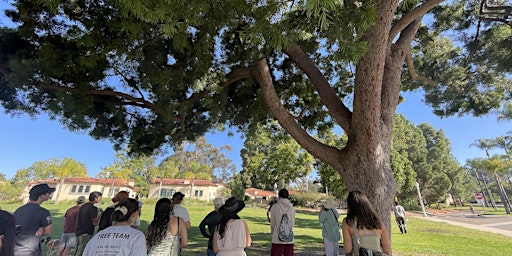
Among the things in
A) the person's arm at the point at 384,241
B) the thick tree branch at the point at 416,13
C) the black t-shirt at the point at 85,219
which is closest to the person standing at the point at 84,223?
the black t-shirt at the point at 85,219

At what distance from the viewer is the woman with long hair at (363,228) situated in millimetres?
2412

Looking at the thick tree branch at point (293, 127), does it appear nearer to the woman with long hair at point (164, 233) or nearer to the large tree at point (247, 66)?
the large tree at point (247, 66)

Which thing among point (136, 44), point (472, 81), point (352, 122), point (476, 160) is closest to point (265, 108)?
point (352, 122)

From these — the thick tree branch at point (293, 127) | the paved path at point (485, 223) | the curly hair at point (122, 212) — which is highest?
the thick tree branch at point (293, 127)

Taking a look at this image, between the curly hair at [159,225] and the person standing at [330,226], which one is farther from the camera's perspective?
the person standing at [330,226]

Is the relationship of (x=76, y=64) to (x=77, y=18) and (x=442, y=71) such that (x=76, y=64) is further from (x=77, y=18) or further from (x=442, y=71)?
(x=442, y=71)

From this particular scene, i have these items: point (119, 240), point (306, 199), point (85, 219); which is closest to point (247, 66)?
point (119, 240)

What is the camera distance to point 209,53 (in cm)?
459

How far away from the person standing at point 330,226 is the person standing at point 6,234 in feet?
15.7

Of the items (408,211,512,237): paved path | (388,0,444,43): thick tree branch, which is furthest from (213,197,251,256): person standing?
(408,211,512,237): paved path

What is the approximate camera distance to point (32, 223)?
3273 mm

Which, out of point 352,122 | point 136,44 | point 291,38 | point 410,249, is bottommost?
point 410,249

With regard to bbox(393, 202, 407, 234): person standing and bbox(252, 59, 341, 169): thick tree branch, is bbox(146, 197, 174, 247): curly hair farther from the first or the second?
bbox(393, 202, 407, 234): person standing

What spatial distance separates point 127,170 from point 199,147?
2017cm
